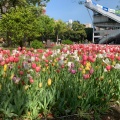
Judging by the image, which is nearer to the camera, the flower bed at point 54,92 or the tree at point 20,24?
the flower bed at point 54,92

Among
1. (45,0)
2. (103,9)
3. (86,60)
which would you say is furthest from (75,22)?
(86,60)

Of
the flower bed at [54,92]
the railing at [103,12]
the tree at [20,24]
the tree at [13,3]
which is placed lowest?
the flower bed at [54,92]

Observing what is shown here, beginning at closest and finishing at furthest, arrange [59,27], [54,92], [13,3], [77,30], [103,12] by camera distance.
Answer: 1. [54,92]
2. [13,3]
3. [59,27]
4. [77,30]
5. [103,12]

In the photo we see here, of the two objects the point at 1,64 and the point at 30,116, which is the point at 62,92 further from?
the point at 1,64

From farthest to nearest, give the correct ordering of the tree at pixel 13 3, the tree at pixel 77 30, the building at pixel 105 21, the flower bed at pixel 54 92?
1. the tree at pixel 77 30
2. the building at pixel 105 21
3. the tree at pixel 13 3
4. the flower bed at pixel 54 92

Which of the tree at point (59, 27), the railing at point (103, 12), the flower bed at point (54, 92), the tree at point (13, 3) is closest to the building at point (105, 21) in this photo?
the railing at point (103, 12)

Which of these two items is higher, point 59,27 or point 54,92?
point 59,27

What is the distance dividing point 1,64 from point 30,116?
1.17 m

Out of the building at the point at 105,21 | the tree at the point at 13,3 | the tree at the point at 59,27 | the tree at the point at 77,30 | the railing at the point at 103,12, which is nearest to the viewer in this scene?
the tree at the point at 13,3

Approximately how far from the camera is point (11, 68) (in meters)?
4.93

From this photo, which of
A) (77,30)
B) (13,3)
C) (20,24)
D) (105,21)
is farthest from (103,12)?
(20,24)

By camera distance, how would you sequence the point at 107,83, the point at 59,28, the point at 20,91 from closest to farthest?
1. the point at 20,91
2. the point at 107,83
3. the point at 59,28

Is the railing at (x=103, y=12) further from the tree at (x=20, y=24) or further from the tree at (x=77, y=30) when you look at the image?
the tree at (x=20, y=24)

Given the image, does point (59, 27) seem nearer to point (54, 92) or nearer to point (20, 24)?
point (20, 24)
